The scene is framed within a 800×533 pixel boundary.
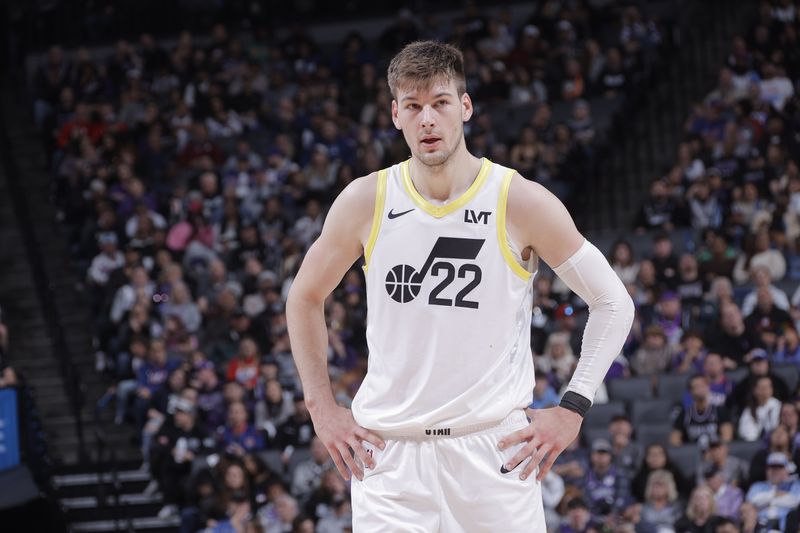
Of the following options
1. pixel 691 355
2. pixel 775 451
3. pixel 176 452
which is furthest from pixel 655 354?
pixel 176 452

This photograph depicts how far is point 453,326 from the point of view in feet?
15.0

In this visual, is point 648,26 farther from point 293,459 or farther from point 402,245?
point 402,245

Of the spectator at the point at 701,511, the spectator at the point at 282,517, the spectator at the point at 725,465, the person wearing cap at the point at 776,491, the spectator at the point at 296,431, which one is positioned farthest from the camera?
the spectator at the point at 296,431

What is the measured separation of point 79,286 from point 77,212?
1.13 meters

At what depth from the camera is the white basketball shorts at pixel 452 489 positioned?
4.54m

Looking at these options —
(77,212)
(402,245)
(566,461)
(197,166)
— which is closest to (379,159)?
(197,166)

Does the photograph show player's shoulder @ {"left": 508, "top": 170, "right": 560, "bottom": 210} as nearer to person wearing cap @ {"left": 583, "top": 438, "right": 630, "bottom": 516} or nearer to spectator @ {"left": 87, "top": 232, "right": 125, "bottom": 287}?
person wearing cap @ {"left": 583, "top": 438, "right": 630, "bottom": 516}

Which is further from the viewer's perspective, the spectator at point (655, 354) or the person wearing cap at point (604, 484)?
the spectator at point (655, 354)

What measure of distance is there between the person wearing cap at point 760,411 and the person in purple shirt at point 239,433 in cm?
477

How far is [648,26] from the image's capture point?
18.2m

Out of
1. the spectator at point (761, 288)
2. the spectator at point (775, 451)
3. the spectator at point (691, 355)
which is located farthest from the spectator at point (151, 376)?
the spectator at point (775, 451)

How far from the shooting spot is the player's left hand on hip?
454 cm

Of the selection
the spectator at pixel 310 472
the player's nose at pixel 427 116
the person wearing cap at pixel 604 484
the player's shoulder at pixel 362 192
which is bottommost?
the person wearing cap at pixel 604 484

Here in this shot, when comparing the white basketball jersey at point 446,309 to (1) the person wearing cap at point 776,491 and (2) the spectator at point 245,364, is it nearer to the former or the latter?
(1) the person wearing cap at point 776,491
